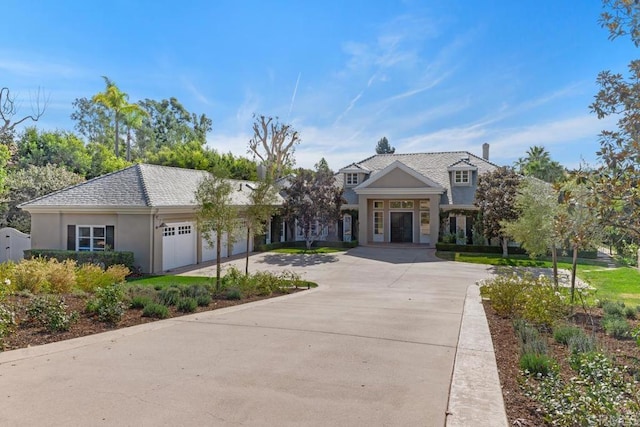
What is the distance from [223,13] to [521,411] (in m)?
13.9

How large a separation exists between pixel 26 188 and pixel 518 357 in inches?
1140

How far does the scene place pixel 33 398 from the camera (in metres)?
4.71

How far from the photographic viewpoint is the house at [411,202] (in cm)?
2806

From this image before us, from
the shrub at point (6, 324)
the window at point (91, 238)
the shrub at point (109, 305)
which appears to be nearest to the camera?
the shrub at point (6, 324)

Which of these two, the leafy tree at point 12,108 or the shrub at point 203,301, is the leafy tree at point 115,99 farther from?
the shrub at point 203,301

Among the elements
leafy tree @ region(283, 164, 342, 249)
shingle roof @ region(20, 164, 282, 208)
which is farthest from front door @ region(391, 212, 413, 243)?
shingle roof @ region(20, 164, 282, 208)

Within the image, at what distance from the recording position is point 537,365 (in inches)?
216

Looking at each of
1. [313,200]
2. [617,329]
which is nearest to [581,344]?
[617,329]

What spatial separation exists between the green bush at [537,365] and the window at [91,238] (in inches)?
728

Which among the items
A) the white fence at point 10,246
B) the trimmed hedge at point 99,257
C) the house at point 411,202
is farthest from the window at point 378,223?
the white fence at point 10,246

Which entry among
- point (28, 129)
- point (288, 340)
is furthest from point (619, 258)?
point (28, 129)

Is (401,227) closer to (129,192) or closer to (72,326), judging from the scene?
(129,192)

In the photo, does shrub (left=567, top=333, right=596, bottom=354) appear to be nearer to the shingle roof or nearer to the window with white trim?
the shingle roof

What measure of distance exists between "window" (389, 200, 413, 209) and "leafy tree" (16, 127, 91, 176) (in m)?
27.0
